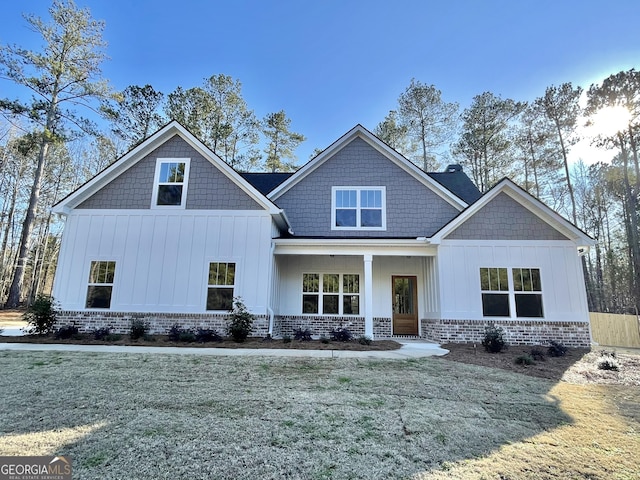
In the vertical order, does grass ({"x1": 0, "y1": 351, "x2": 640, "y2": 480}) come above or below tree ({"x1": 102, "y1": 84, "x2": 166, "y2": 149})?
below

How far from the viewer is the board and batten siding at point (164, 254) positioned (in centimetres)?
974

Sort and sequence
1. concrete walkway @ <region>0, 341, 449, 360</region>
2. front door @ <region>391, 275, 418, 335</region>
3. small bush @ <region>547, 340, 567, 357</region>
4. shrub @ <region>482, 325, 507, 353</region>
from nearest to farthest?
concrete walkway @ <region>0, 341, 449, 360</region> → small bush @ <region>547, 340, 567, 357</region> → shrub @ <region>482, 325, 507, 353</region> → front door @ <region>391, 275, 418, 335</region>

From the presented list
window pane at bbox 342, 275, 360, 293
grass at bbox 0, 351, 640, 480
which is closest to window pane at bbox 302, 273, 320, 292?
window pane at bbox 342, 275, 360, 293

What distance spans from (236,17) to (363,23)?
4.88 metres

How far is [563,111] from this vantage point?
20.1m

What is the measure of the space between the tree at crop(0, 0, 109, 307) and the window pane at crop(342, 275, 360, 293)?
56.4 feet

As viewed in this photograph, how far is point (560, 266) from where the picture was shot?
9.55 m

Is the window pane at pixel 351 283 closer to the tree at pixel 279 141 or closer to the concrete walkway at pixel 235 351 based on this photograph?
the concrete walkway at pixel 235 351

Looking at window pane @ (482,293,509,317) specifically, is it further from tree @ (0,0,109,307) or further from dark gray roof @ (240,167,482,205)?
tree @ (0,0,109,307)

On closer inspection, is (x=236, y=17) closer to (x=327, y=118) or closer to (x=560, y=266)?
(x=327, y=118)

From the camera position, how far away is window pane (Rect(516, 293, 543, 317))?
9414 mm

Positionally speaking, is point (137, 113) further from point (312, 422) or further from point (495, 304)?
point (312, 422)

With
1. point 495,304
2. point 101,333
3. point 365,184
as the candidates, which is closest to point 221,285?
point 101,333

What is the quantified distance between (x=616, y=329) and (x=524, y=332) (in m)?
9.03
